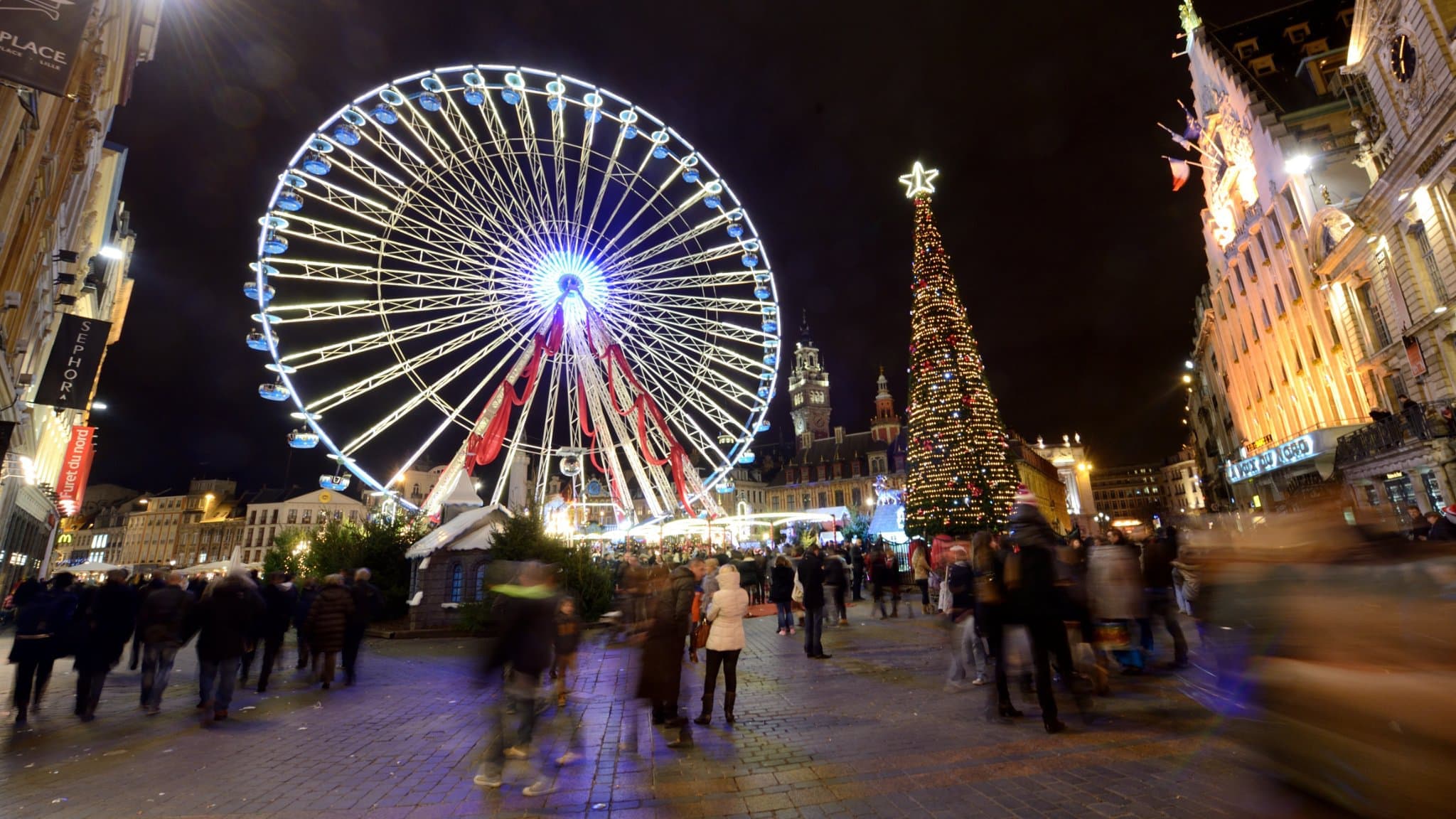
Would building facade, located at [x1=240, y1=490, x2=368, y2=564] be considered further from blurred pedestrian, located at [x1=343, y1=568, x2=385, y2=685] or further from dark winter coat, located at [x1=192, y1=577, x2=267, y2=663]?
dark winter coat, located at [x1=192, y1=577, x2=267, y2=663]

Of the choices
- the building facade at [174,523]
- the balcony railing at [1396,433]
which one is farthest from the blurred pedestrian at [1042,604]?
the building facade at [174,523]

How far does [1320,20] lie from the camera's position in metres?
35.9

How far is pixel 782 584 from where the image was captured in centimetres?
1602

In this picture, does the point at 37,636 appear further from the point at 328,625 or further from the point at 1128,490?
the point at 1128,490

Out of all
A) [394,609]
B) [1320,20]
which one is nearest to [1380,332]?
[1320,20]

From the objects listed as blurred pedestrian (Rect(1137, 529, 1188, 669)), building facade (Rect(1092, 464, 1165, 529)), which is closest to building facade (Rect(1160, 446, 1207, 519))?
building facade (Rect(1092, 464, 1165, 529))

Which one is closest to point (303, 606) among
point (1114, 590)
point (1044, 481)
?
point (1114, 590)

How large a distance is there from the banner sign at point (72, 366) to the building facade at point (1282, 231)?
36.5 metres

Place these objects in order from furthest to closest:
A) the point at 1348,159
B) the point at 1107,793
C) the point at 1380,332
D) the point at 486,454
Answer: the point at 1348,159
the point at 1380,332
the point at 486,454
the point at 1107,793

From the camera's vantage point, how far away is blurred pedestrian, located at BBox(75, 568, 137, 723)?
9023 mm

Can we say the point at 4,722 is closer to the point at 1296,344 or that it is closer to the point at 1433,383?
the point at 1433,383

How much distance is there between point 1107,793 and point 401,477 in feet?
76.9

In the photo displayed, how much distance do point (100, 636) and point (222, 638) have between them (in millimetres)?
2233

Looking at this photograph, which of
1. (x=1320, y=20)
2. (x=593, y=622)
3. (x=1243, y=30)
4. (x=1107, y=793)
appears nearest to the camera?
(x=1107, y=793)
